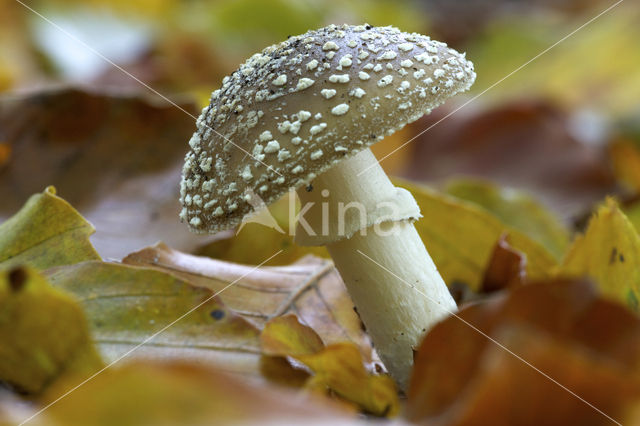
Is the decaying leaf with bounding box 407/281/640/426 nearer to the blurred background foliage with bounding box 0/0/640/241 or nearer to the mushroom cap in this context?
the mushroom cap

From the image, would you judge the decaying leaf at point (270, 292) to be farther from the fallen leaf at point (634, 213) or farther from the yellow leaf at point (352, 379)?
the fallen leaf at point (634, 213)

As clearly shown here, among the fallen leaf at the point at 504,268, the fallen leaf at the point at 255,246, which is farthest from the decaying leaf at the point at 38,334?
the fallen leaf at the point at 504,268

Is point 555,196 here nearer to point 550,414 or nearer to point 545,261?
point 545,261

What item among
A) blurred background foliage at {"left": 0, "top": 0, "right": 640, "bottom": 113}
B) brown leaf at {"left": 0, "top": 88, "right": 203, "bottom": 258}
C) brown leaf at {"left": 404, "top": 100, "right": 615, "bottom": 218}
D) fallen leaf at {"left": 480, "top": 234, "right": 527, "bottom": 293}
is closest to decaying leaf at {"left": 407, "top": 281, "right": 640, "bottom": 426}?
fallen leaf at {"left": 480, "top": 234, "right": 527, "bottom": 293}

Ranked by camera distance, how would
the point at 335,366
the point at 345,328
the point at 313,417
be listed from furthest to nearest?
1. the point at 345,328
2. the point at 335,366
3. the point at 313,417

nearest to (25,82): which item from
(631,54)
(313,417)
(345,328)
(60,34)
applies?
(60,34)
